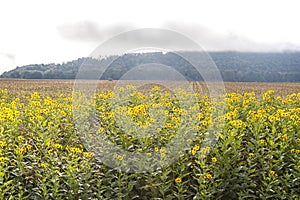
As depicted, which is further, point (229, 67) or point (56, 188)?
point (229, 67)

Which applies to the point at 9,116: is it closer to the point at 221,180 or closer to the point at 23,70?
the point at 221,180

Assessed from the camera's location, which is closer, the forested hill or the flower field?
the flower field

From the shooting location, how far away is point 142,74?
29.9 ft

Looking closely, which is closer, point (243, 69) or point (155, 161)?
point (155, 161)

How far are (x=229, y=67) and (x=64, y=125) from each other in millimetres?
45008

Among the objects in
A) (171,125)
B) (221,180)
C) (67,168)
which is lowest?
(221,180)

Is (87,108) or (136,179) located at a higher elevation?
(87,108)

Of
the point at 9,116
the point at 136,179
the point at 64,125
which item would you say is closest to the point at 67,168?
the point at 136,179

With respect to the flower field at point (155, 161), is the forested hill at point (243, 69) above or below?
above

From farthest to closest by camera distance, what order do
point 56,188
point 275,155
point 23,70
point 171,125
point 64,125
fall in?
1. point 23,70
2. point 64,125
3. point 171,125
4. point 275,155
5. point 56,188

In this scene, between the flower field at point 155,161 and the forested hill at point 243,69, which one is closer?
the flower field at point 155,161

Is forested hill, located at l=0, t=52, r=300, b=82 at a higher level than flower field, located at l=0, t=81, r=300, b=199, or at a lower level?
higher

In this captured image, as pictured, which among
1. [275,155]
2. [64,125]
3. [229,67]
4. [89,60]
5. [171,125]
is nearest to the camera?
[275,155]

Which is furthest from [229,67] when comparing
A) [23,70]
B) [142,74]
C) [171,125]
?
[171,125]
